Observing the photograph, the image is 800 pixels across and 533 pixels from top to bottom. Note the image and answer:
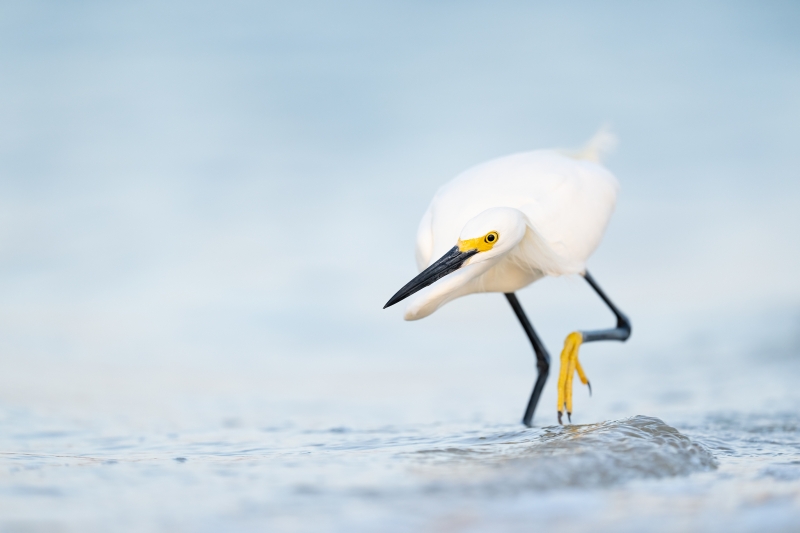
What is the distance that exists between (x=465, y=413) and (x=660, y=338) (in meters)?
3.24

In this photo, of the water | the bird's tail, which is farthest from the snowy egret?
the water

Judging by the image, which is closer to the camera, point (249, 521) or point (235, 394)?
point (249, 521)

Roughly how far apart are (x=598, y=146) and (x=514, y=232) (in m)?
1.98

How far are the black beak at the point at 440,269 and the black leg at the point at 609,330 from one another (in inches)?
45.3

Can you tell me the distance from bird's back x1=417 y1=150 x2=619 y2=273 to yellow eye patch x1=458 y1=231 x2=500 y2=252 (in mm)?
272

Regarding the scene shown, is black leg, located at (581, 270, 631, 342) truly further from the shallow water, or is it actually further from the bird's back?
the shallow water

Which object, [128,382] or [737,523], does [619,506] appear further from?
[128,382]

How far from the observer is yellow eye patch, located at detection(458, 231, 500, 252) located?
3887 millimetres

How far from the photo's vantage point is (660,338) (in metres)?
7.83

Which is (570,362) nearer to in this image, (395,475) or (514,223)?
(514,223)

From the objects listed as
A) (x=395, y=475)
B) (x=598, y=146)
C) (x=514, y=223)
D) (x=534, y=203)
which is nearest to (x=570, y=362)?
(x=534, y=203)

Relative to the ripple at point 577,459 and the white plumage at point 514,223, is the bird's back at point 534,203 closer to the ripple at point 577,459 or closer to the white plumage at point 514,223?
the white plumage at point 514,223

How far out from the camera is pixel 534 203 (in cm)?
438

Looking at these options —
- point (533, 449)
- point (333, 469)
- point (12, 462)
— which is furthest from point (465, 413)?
point (12, 462)
